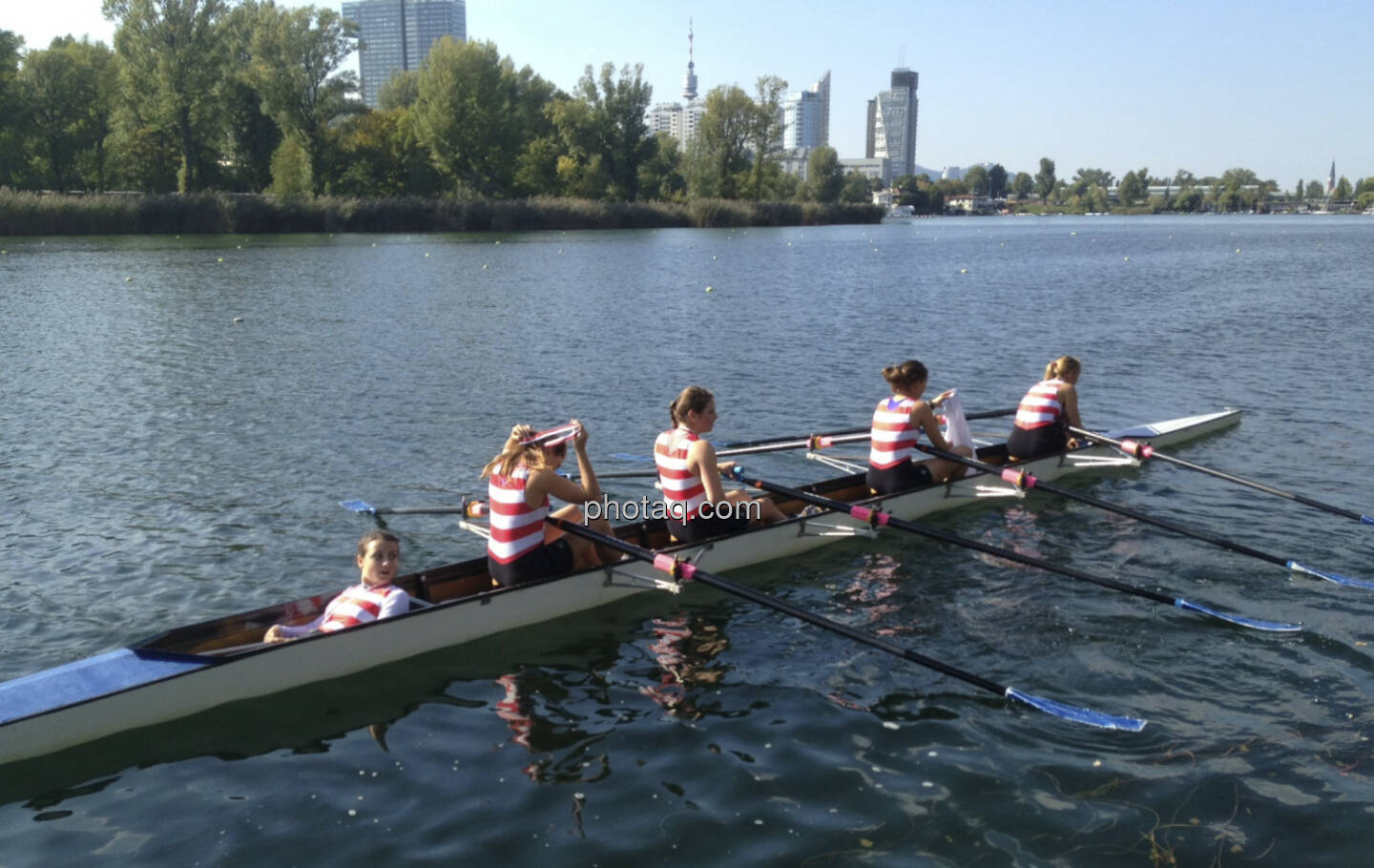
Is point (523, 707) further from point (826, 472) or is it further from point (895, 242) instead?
point (895, 242)

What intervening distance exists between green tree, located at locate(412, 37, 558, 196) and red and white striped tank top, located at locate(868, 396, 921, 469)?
71.3 metres

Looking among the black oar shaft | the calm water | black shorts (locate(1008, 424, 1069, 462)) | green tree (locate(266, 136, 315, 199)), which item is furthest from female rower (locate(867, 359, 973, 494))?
green tree (locate(266, 136, 315, 199))

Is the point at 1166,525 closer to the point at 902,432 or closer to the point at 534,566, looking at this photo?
the point at 902,432

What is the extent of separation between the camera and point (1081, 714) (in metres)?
6.71

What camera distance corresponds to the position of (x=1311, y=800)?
6.03 m

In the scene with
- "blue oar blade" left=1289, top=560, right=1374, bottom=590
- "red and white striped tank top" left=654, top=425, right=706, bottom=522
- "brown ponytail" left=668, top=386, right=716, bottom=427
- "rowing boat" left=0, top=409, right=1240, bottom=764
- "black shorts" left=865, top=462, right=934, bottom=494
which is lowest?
"blue oar blade" left=1289, top=560, right=1374, bottom=590

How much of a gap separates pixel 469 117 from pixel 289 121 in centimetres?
1285

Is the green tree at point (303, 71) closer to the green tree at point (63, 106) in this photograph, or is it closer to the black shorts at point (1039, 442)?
the green tree at point (63, 106)

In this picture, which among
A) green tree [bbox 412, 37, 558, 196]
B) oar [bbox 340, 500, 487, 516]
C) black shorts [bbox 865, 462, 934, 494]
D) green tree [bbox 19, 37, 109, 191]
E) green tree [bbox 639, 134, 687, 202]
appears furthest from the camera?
green tree [bbox 639, 134, 687, 202]

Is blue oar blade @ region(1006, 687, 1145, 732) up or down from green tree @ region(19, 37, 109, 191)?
down

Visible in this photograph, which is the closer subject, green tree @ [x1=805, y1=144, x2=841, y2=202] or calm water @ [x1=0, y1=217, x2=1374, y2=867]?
calm water @ [x1=0, y1=217, x2=1374, y2=867]

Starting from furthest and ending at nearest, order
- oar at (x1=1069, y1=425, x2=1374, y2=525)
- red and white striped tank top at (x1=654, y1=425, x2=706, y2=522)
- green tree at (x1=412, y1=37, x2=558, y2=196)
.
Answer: green tree at (x1=412, y1=37, x2=558, y2=196) → oar at (x1=1069, y1=425, x2=1374, y2=525) → red and white striped tank top at (x1=654, y1=425, x2=706, y2=522)

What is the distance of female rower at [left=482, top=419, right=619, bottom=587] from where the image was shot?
7.58 m

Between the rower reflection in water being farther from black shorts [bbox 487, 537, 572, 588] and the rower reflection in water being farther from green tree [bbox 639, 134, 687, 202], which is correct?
green tree [bbox 639, 134, 687, 202]
